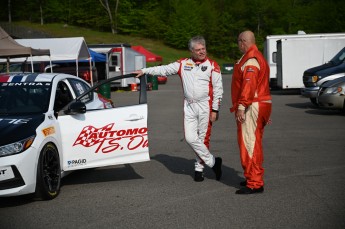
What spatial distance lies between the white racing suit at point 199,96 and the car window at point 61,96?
161 cm

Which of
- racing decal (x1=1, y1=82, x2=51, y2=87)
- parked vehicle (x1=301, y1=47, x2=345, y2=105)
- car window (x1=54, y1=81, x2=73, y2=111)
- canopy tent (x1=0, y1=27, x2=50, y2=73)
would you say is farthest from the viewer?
parked vehicle (x1=301, y1=47, x2=345, y2=105)

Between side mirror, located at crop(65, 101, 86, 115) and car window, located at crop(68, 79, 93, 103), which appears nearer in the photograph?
side mirror, located at crop(65, 101, 86, 115)

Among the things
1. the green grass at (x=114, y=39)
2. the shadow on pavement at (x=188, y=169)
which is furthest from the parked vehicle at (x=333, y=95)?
the green grass at (x=114, y=39)

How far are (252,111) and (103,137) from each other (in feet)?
6.35

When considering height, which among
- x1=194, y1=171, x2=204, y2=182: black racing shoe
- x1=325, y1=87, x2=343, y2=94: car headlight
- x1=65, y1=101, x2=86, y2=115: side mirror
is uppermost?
x1=65, y1=101, x2=86, y2=115: side mirror

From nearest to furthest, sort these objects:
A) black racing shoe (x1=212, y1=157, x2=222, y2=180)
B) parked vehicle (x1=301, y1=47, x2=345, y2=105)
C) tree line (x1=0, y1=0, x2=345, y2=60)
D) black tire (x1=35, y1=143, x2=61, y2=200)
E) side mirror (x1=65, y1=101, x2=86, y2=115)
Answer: black tire (x1=35, y1=143, x2=61, y2=200) → side mirror (x1=65, y1=101, x2=86, y2=115) → black racing shoe (x1=212, y1=157, x2=222, y2=180) → parked vehicle (x1=301, y1=47, x2=345, y2=105) → tree line (x1=0, y1=0, x2=345, y2=60)

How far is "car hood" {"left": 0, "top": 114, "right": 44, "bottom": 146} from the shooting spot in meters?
6.09

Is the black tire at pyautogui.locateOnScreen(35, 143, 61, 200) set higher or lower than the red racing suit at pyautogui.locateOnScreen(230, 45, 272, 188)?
lower

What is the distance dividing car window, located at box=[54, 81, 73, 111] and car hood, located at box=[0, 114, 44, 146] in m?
0.93

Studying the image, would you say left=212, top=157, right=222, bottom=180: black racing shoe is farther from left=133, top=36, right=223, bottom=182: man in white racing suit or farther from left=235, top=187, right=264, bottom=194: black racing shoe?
left=235, top=187, right=264, bottom=194: black racing shoe

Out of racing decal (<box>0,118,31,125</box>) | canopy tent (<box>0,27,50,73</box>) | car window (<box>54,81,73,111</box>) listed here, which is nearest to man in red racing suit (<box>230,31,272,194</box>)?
racing decal (<box>0,118,31,125</box>)

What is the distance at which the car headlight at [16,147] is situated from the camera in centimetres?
597

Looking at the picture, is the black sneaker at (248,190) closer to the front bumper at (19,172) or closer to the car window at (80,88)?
the front bumper at (19,172)

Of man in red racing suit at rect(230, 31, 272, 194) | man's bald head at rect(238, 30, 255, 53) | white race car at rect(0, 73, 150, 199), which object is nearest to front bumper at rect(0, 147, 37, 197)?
white race car at rect(0, 73, 150, 199)
